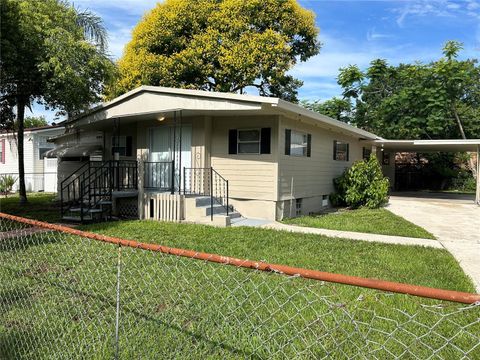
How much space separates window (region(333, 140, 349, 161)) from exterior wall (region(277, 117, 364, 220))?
0.17 meters

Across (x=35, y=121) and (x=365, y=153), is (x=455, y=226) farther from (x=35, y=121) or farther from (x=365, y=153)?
(x=35, y=121)

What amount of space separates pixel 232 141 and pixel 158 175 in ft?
9.28

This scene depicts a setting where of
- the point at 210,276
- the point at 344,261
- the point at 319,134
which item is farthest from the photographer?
the point at 319,134

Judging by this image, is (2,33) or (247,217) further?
(247,217)

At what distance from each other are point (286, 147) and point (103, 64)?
5517 millimetres

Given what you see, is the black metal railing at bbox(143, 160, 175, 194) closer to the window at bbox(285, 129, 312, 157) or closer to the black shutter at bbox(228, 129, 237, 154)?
the black shutter at bbox(228, 129, 237, 154)

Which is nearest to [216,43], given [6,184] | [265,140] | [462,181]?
[265,140]

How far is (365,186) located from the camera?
14.2m

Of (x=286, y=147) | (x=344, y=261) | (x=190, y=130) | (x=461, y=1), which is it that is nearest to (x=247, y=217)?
(x=286, y=147)

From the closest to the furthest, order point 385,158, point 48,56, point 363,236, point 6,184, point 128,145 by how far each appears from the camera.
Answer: point 363,236, point 48,56, point 128,145, point 6,184, point 385,158

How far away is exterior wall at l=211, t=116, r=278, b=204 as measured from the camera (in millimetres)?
10789

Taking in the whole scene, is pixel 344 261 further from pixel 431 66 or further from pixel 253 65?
pixel 431 66

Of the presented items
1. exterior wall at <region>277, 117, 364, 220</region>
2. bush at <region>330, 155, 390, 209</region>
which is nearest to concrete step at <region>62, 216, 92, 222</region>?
exterior wall at <region>277, 117, 364, 220</region>

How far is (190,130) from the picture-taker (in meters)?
11.9
